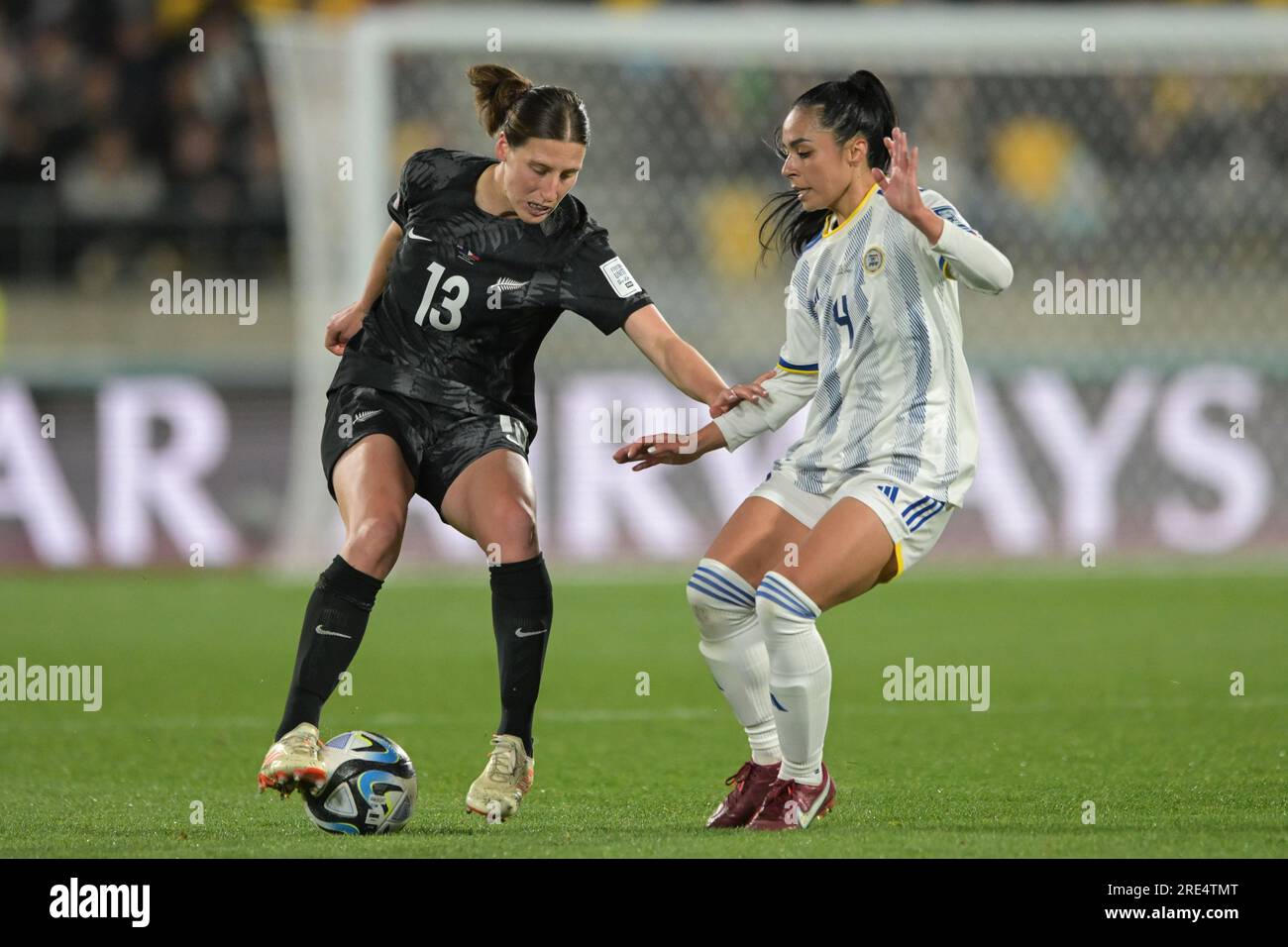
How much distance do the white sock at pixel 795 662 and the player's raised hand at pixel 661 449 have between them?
0.56 metres

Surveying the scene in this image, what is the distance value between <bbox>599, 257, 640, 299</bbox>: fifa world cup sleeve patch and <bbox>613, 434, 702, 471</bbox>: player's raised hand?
0.47 m

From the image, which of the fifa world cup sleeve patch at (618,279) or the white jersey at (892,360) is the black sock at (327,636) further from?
the white jersey at (892,360)

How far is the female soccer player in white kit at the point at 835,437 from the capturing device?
4938mm

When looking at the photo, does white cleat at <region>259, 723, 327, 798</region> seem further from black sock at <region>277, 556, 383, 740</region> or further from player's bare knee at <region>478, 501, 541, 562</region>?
player's bare knee at <region>478, 501, 541, 562</region>

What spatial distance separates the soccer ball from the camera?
16.5 ft

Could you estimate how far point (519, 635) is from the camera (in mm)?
5445

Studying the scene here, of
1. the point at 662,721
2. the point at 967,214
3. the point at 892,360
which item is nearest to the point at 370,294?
the point at 892,360

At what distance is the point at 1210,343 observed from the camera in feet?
44.4

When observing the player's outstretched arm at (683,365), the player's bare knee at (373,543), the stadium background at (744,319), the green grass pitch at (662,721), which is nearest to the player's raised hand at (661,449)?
the player's outstretched arm at (683,365)

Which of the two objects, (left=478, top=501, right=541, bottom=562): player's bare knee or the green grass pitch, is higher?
(left=478, top=501, right=541, bottom=562): player's bare knee

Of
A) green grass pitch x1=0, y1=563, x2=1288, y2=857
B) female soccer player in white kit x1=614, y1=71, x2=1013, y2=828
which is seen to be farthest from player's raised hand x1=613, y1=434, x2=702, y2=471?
green grass pitch x1=0, y1=563, x2=1288, y2=857

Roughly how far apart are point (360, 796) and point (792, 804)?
116 cm

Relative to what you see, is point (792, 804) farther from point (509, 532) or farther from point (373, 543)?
point (373, 543)
